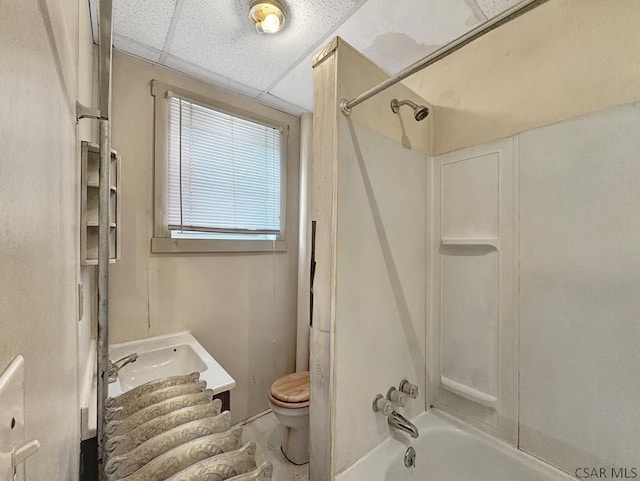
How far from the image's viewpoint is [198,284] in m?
1.79

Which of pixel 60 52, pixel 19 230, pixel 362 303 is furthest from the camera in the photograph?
pixel 362 303

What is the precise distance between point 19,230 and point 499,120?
1647 mm

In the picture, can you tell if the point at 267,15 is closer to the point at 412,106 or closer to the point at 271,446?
the point at 412,106

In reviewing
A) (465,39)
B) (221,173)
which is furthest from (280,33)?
(465,39)

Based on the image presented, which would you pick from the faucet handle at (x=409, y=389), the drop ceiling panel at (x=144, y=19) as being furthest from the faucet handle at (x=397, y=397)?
the drop ceiling panel at (x=144, y=19)

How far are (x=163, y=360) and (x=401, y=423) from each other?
129 centimetres

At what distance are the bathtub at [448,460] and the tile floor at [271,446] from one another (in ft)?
2.41

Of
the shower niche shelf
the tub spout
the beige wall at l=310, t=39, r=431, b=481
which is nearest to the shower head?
the beige wall at l=310, t=39, r=431, b=481

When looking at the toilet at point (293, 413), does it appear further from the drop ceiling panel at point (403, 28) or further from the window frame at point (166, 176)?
the drop ceiling panel at point (403, 28)

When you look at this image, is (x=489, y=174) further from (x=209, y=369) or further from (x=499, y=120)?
(x=209, y=369)

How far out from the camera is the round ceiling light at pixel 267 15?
117 cm

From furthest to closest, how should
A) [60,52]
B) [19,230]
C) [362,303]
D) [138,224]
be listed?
[138,224] → [362,303] → [60,52] → [19,230]

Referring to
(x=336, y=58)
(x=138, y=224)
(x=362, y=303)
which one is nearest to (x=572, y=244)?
(x=362, y=303)

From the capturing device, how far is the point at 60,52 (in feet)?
1.89
